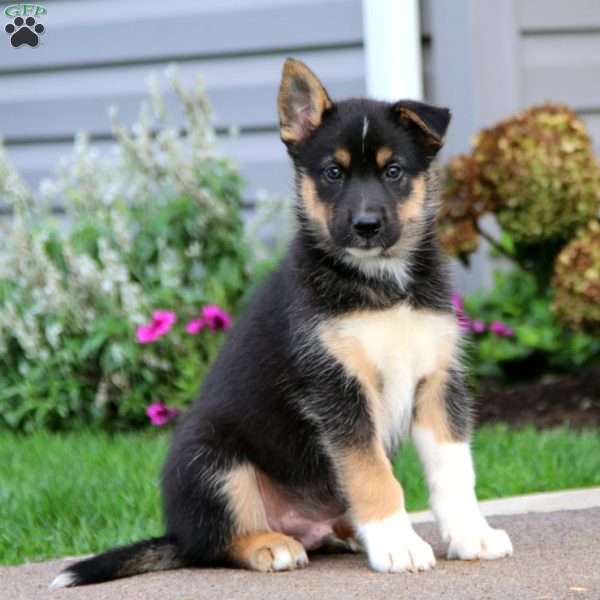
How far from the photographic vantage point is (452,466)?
4551 mm

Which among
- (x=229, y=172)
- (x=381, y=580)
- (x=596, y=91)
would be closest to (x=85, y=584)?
(x=381, y=580)

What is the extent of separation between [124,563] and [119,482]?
1.95 meters

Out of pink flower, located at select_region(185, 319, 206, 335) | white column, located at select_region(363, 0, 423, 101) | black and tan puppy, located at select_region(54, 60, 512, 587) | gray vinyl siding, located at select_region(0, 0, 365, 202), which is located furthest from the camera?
gray vinyl siding, located at select_region(0, 0, 365, 202)

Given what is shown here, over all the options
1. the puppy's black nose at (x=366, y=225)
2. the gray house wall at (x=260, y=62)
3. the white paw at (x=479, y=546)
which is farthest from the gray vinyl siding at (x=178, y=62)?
the white paw at (x=479, y=546)

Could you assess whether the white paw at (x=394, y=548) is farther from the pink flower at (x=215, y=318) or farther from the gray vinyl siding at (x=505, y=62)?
the gray vinyl siding at (x=505, y=62)

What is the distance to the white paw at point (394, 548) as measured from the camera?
4.36m

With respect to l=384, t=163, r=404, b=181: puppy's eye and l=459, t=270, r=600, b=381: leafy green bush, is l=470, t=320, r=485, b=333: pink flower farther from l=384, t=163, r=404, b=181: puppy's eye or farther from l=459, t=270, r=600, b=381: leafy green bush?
l=384, t=163, r=404, b=181: puppy's eye

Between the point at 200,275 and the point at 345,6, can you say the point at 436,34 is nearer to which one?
the point at 345,6

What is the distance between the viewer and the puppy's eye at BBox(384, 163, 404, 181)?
4652 millimetres

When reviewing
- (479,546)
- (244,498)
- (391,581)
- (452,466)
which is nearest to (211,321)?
(244,498)

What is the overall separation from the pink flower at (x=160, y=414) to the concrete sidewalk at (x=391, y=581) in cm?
287

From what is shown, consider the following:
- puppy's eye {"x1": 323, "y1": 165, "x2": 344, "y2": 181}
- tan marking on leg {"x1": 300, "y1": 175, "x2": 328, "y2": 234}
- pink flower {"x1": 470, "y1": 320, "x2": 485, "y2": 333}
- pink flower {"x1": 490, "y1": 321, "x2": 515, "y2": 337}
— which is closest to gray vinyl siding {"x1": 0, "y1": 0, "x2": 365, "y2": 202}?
pink flower {"x1": 470, "y1": 320, "x2": 485, "y2": 333}

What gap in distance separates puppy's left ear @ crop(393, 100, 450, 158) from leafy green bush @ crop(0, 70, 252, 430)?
334 cm

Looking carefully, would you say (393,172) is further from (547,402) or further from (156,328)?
(547,402)
